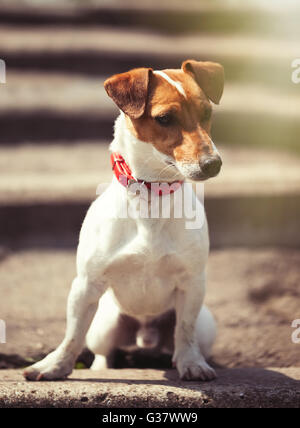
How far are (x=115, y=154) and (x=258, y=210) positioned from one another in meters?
2.15

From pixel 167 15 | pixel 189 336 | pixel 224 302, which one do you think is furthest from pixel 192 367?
pixel 167 15

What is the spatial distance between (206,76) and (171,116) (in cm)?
25

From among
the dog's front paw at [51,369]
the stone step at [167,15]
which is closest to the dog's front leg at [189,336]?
the dog's front paw at [51,369]

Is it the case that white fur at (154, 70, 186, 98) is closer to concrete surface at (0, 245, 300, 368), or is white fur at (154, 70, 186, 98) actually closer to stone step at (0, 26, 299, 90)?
concrete surface at (0, 245, 300, 368)

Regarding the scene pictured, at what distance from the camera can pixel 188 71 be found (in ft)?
6.24

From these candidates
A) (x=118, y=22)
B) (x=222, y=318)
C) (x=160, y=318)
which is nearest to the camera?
(x=160, y=318)

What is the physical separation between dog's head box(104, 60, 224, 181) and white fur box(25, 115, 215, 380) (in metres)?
0.07

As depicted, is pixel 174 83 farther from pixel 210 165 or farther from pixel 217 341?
pixel 217 341

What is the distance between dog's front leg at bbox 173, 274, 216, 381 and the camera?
208 centimetres

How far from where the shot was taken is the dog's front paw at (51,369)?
83.0 inches

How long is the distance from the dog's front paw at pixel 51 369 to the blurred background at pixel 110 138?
520 millimetres

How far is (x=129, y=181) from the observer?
1.95m
